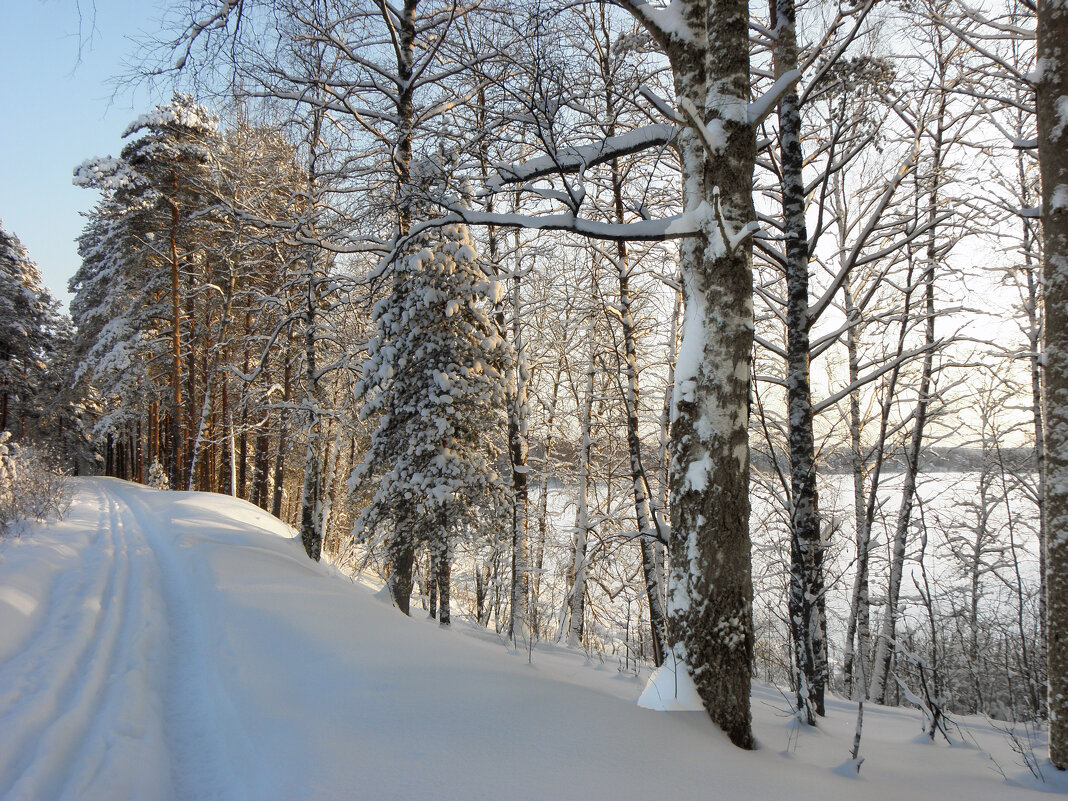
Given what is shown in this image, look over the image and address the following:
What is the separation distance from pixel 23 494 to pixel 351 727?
41.1ft

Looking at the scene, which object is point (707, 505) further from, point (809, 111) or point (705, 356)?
point (809, 111)

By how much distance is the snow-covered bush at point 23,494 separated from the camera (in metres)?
9.69

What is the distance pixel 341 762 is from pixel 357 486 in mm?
7345

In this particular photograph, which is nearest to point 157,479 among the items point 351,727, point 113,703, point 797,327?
point 113,703

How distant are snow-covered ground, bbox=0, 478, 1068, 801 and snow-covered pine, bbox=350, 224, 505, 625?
10.5 ft

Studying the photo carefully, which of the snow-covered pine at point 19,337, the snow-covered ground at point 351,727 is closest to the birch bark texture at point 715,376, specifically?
the snow-covered ground at point 351,727

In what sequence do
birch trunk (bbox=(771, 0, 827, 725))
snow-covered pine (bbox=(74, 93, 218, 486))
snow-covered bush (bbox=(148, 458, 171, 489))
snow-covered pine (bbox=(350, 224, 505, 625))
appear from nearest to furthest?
birch trunk (bbox=(771, 0, 827, 725))
snow-covered pine (bbox=(350, 224, 505, 625))
snow-covered pine (bbox=(74, 93, 218, 486))
snow-covered bush (bbox=(148, 458, 171, 489))

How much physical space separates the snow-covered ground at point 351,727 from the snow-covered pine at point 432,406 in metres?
3.19

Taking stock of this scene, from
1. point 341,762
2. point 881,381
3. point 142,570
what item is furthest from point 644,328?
point 341,762

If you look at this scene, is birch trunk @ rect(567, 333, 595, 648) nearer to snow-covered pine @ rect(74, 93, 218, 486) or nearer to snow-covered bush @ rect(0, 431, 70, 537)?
snow-covered bush @ rect(0, 431, 70, 537)

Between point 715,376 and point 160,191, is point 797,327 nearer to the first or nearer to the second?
point 715,376

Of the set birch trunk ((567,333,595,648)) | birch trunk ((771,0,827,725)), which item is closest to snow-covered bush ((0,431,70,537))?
birch trunk ((567,333,595,648))

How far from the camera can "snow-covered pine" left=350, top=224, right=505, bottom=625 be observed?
356 inches

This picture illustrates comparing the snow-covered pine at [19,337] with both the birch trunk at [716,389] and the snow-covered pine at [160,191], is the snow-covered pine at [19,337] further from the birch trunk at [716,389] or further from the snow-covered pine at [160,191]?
the birch trunk at [716,389]
